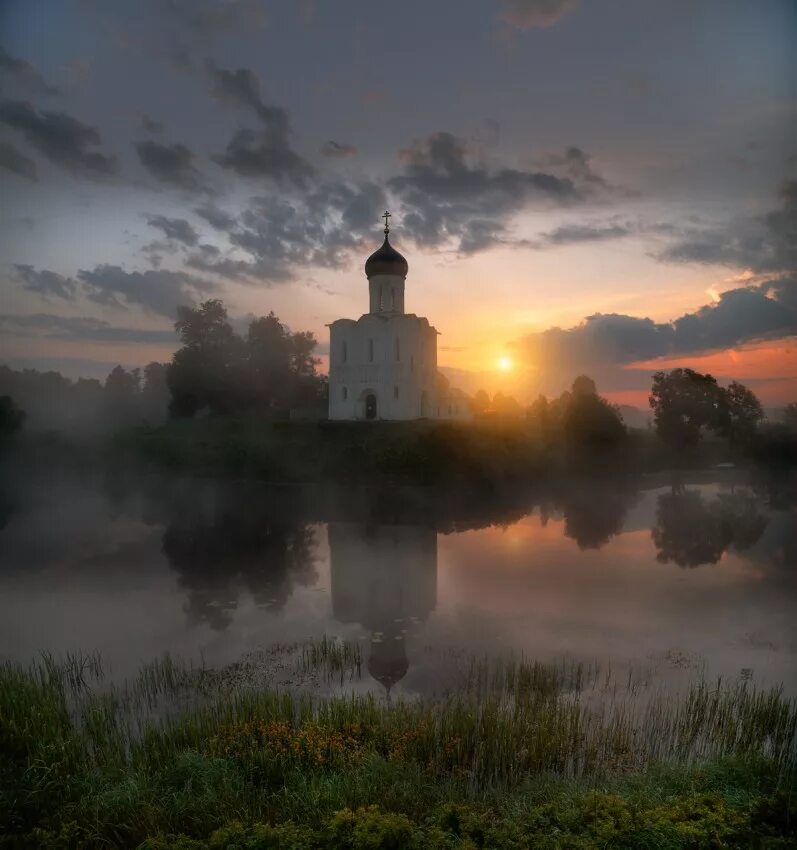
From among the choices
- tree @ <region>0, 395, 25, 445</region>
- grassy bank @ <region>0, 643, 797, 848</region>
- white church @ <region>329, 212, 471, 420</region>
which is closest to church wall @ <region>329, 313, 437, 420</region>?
white church @ <region>329, 212, 471, 420</region>

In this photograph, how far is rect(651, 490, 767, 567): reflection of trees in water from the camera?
21078 mm

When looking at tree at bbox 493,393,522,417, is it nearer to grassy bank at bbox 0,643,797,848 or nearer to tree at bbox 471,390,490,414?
tree at bbox 471,390,490,414

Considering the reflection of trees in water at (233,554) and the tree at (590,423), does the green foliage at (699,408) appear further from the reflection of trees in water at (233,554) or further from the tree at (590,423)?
the reflection of trees in water at (233,554)

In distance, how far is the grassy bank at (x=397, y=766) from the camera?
235 inches

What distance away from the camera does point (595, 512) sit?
29344mm

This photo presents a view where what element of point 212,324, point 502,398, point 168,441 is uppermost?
point 212,324

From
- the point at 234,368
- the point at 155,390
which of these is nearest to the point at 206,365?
the point at 234,368

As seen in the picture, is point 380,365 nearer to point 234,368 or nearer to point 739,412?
point 234,368

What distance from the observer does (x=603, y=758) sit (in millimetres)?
7887

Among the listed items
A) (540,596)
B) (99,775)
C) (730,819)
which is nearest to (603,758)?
(730,819)

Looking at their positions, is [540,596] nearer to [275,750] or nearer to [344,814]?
[275,750]

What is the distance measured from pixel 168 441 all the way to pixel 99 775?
37.4 m

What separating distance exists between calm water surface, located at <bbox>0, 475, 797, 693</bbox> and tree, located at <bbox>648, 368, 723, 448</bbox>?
1558 centimetres

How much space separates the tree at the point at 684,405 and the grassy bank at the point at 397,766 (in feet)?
129
